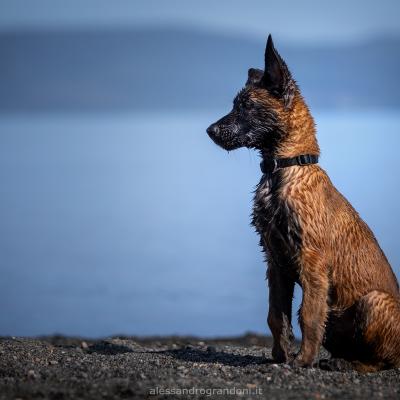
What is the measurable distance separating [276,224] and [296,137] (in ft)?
2.93

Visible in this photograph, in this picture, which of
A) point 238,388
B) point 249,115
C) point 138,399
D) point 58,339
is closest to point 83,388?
point 138,399

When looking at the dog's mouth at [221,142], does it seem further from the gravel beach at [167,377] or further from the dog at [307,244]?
the gravel beach at [167,377]

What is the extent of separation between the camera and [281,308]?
329 inches

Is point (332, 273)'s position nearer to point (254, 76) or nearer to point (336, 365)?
point (336, 365)

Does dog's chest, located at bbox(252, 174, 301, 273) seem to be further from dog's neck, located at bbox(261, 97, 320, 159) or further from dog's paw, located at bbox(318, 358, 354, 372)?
dog's paw, located at bbox(318, 358, 354, 372)

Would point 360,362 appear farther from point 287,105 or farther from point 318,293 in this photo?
point 287,105

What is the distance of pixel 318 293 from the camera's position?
26.2 feet

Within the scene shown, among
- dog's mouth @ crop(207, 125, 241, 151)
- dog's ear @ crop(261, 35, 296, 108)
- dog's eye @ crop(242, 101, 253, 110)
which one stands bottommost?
dog's mouth @ crop(207, 125, 241, 151)

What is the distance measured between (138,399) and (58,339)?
18.1ft

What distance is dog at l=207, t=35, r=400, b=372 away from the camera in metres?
8.03

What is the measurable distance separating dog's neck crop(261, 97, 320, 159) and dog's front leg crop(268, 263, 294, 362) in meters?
1.07

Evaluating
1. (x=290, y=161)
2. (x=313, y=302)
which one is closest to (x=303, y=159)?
(x=290, y=161)

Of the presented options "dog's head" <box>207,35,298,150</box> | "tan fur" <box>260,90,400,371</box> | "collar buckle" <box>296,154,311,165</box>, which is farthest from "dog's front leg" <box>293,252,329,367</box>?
"dog's head" <box>207,35,298,150</box>

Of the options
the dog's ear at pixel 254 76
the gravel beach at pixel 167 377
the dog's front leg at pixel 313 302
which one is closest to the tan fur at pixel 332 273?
the dog's front leg at pixel 313 302
